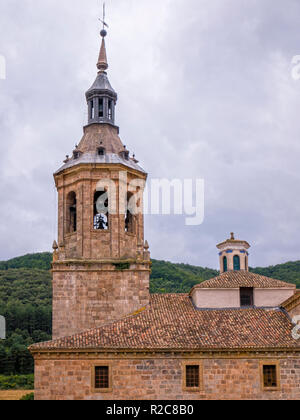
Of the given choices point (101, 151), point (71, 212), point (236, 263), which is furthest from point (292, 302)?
point (101, 151)

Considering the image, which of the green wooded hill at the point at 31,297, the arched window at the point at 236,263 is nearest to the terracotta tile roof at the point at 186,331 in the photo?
the arched window at the point at 236,263

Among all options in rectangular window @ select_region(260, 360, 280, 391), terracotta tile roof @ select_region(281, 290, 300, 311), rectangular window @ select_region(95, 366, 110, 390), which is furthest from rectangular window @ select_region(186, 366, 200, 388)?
terracotta tile roof @ select_region(281, 290, 300, 311)

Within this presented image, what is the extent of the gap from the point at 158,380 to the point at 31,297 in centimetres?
3810

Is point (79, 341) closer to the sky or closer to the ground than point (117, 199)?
closer to the ground

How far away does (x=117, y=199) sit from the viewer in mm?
30734

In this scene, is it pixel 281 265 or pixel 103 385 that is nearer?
pixel 103 385

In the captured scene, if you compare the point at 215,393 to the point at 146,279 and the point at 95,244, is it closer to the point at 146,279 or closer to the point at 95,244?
the point at 146,279

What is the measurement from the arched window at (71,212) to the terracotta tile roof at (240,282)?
759cm

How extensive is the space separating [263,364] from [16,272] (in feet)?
164

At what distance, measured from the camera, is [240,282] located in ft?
99.9

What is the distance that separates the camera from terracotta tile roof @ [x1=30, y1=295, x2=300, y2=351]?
26234 millimetres

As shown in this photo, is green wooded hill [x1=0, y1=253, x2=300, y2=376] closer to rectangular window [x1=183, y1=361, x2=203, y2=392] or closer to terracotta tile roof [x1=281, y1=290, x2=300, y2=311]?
terracotta tile roof [x1=281, y1=290, x2=300, y2=311]
